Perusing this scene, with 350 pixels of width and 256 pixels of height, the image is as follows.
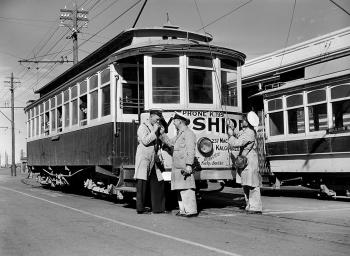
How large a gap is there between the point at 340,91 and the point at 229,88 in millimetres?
3237

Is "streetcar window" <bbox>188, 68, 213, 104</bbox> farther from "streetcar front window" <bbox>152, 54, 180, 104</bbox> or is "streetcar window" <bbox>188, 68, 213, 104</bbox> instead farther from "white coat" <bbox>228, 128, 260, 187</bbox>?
"white coat" <bbox>228, 128, 260, 187</bbox>

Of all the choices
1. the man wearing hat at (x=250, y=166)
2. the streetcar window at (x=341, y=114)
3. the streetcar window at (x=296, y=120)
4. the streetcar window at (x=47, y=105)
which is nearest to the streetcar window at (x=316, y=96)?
the streetcar window at (x=341, y=114)

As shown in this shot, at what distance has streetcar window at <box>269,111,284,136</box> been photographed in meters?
14.8

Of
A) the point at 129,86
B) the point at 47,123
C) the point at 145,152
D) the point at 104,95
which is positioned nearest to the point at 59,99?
the point at 47,123

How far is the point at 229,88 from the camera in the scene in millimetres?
11320

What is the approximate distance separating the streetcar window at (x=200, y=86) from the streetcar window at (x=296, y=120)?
4252 millimetres

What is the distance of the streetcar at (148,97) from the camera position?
10.5m

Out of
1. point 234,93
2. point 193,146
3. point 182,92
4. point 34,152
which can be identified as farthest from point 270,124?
point 34,152

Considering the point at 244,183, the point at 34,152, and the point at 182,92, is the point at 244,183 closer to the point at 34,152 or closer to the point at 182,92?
the point at 182,92

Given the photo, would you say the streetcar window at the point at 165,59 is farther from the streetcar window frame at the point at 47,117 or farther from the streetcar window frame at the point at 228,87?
the streetcar window frame at the point at 47,117

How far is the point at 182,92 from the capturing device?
419 inches

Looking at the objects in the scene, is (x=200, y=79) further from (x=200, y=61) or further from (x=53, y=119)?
(x=53, y=119)

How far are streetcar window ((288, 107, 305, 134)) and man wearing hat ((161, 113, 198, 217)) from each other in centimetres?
568

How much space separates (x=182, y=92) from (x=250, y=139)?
72.5 inches
